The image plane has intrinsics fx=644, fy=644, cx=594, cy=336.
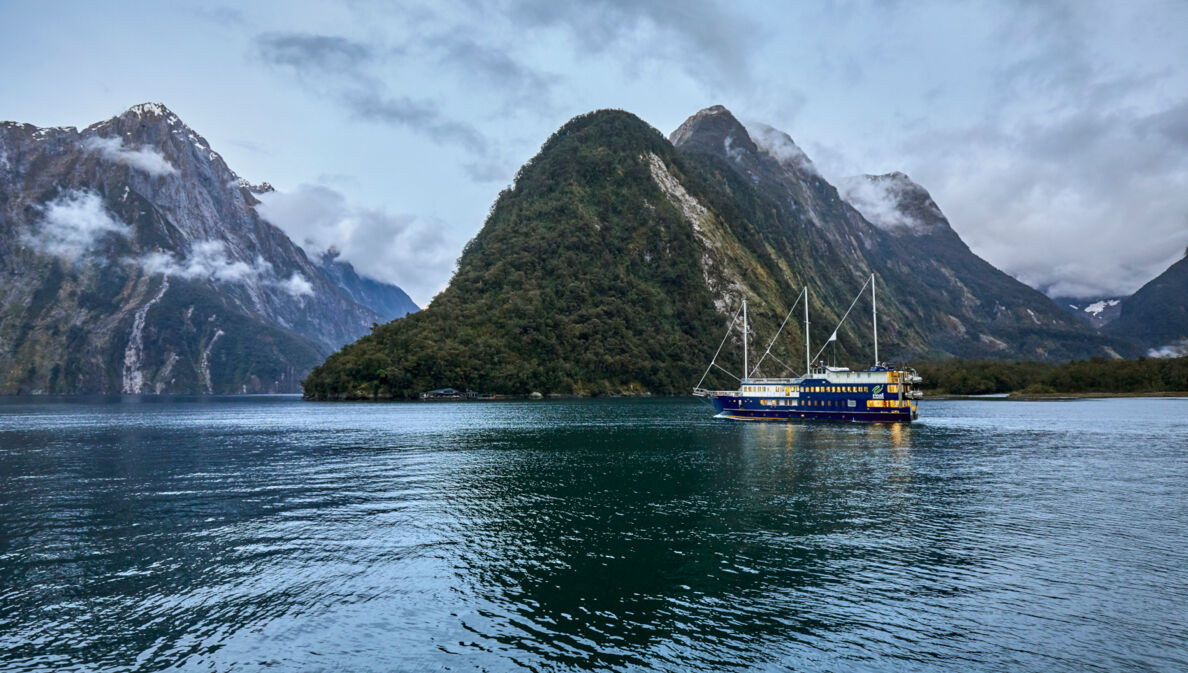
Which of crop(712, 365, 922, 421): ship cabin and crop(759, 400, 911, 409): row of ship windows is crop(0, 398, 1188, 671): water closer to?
crop(759, 400, 911, 409): row of ship windows

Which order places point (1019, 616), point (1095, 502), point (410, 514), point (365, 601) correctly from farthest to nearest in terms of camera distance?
point (1095, 502) < point (410, 514) < point (365, 601) < point (1019, 616)

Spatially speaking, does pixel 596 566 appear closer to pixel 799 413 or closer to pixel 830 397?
pixel 799 413

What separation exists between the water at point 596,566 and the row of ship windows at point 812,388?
5826 cm

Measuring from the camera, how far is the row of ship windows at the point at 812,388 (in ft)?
415

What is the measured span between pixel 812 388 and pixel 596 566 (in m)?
110

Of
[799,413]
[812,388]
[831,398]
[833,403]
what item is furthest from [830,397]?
[799,413]

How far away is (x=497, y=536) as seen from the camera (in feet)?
124

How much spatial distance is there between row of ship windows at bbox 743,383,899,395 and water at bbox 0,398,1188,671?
191 feet

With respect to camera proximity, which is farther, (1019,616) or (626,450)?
(626,450)

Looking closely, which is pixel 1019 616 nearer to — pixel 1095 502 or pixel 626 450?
pixel 1095 502

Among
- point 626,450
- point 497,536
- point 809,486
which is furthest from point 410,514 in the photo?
point 626,450

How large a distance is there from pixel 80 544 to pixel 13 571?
498cm

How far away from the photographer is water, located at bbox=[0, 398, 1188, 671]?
22141 millimetres

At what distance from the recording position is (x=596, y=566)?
103 feet
